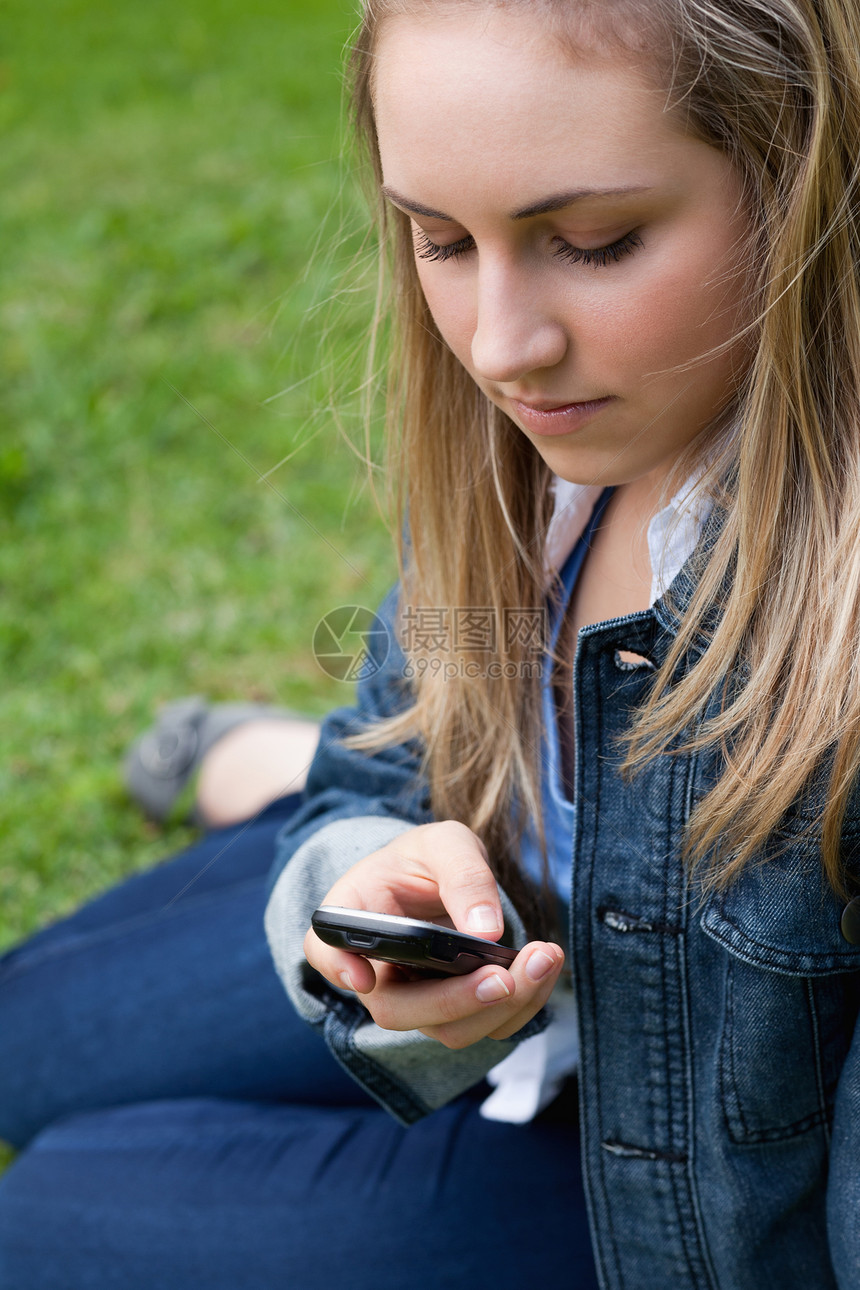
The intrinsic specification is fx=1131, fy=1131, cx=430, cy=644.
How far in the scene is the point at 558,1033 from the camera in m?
1.30

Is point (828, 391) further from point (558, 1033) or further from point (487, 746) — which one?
point (558, 1033)

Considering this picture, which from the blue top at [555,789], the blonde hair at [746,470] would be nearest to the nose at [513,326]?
the blonde hair at [746,470]

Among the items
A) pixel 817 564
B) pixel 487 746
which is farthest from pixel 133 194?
pixel 817 564

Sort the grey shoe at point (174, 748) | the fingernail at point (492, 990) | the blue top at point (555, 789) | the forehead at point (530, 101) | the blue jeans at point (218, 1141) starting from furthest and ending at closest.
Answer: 1. the grey shoe at point (174, 748)
2. the blue jeans at point (218, 1141)
3. the blue top at point (555, 789)
4. the fingernail at point (492, 990)
5. the forehead at point (530, 101)

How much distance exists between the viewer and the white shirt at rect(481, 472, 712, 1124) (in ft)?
3.24

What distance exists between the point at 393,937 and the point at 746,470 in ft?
1.50

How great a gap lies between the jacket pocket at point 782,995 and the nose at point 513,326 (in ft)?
1.49

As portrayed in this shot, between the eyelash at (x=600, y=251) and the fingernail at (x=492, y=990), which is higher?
the eyelash at (x=600, y=251)

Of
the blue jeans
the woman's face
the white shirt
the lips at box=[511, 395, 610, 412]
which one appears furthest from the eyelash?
the blue jeans

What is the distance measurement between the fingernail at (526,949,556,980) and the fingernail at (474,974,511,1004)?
23 mm

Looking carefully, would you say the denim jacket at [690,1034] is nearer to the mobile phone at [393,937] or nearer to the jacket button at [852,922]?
the jacket button at [852,922]

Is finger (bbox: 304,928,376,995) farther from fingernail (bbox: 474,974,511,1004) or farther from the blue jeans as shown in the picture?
the blue jeans

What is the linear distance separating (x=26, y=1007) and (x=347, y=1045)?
77cm

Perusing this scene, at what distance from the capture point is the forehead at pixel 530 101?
0.76 meters
